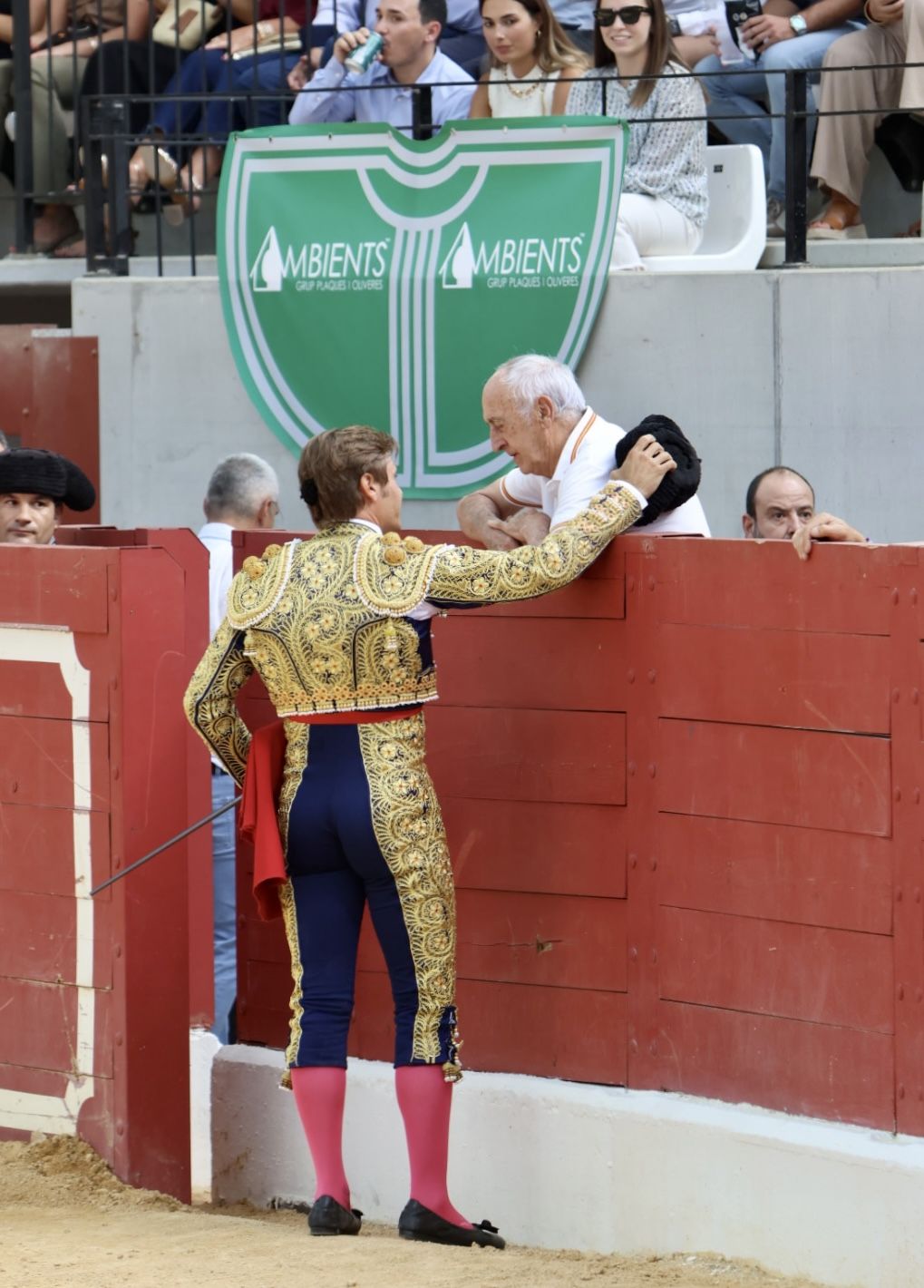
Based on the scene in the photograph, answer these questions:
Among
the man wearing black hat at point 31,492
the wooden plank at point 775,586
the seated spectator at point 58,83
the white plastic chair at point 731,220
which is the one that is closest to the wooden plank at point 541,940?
the wooden plank at point 775,586

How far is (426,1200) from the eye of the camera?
396cm

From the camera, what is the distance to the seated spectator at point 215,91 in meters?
8.29

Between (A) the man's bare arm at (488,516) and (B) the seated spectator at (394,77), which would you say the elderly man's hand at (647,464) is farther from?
(B) the seated spectator at (394,77)

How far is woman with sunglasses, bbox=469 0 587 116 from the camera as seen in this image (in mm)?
7129

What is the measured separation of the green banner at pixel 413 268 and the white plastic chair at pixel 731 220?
0.35m

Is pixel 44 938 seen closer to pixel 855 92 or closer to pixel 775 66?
pixel 855 92

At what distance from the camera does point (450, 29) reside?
8.16 metres

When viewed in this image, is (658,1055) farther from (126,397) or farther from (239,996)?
(126,397)

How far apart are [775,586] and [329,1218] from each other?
1.46 m

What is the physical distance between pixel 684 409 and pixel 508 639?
2878 millimetres

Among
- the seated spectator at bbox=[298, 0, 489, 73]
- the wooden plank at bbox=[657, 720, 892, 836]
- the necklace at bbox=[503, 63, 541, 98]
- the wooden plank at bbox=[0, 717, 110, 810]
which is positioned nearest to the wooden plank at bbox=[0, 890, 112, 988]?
the wooden plank at bbox=[0, 717, 110, 810]

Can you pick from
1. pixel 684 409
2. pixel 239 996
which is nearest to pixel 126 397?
pixel 684 409

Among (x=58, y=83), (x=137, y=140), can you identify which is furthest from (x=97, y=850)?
(x=58, y=83)

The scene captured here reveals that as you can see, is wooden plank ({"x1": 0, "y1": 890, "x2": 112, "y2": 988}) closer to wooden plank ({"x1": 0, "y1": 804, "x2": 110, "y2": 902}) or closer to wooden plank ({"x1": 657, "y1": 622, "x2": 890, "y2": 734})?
wooden plank ({"x1": 0, "y1": 804, "x2": 110, "y2": 902})
